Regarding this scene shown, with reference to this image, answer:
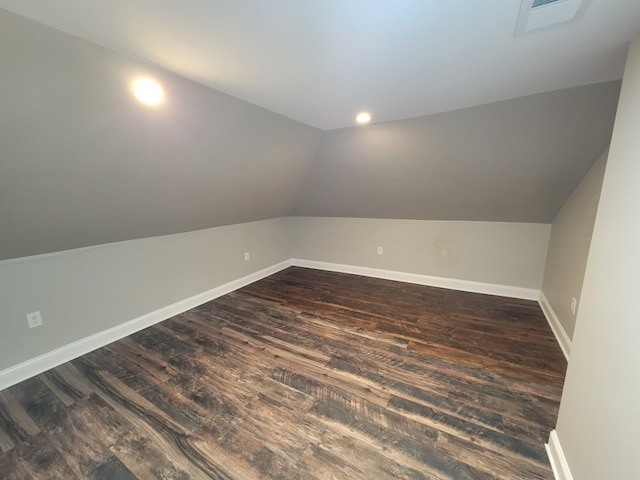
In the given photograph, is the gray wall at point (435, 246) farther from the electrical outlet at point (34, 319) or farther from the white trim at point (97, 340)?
the electrical outlet at point (34, 319)

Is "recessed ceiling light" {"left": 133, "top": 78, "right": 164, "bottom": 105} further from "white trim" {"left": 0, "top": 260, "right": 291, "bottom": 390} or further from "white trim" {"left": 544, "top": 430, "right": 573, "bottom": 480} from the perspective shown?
"white trim" {"left": 544, "top": 430, "right": 573, "bottom": 480}

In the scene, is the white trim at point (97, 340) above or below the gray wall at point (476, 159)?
below

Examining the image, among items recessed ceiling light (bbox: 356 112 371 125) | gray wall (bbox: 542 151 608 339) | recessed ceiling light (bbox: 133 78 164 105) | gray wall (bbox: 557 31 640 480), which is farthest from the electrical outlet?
gray wall (bbox: 542 151 608 339)

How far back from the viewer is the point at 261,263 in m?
4.10

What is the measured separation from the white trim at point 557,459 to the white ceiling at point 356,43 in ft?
6.17

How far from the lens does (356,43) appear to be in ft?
3.68

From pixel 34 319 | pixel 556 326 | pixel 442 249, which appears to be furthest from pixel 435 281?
pixel 34 319

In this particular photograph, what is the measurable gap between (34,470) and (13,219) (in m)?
1.42

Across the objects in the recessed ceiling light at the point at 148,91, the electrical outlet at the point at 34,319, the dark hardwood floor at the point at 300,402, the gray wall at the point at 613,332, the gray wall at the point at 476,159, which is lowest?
the dark hardwood floor at the point at 300,402

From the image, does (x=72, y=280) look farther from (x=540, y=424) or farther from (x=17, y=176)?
(x=540, y=424)

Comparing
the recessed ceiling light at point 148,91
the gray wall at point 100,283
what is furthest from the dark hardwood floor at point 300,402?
the recessed ceiling light at point 148,91

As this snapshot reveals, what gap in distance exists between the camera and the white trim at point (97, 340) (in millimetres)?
1945

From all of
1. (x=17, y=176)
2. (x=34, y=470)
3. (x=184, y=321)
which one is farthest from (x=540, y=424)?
(x=17, y=176)

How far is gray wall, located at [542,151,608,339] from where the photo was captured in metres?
2.05
